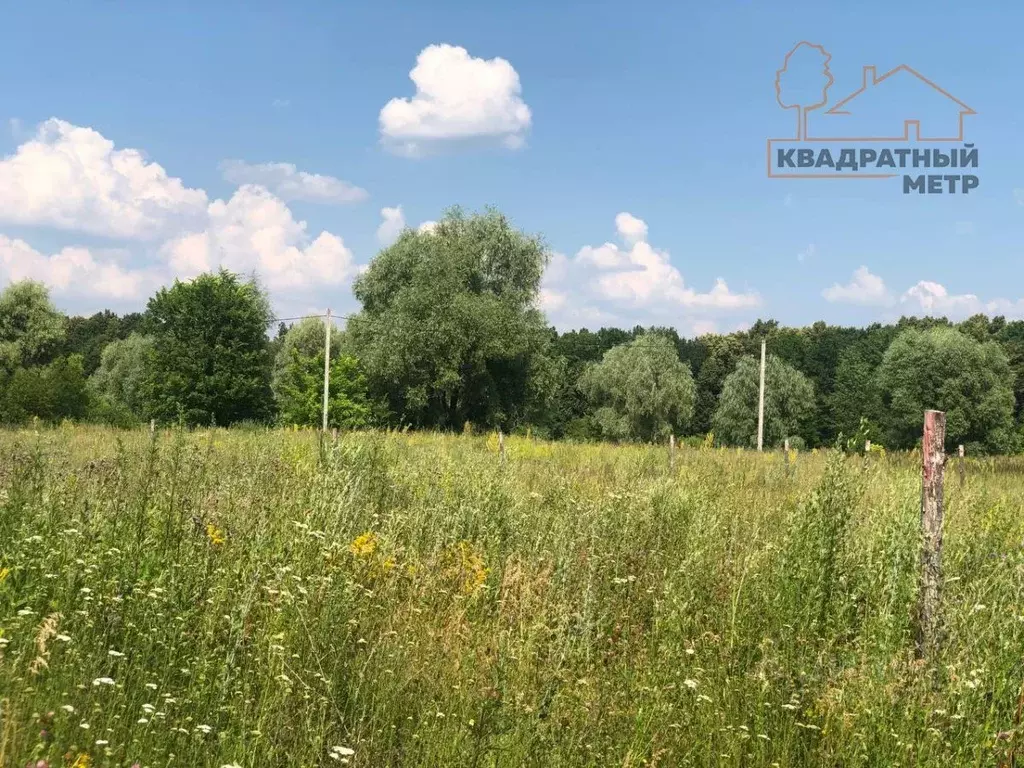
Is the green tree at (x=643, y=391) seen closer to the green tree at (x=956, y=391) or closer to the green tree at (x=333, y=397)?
the green tree at (x=956, y=391)

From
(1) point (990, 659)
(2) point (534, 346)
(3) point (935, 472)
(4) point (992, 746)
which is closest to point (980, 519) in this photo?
(3) point (935, 472)

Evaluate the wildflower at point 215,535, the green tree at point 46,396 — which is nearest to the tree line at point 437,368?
the green tree at point 46,396

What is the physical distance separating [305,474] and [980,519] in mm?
7298

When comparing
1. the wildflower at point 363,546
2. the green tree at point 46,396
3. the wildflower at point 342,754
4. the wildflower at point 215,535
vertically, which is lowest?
the wildflower at point 342,754

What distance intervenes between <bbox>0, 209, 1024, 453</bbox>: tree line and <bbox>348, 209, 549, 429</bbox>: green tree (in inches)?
3.2

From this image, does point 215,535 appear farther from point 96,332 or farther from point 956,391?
point 96,332

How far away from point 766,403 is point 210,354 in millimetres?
48353

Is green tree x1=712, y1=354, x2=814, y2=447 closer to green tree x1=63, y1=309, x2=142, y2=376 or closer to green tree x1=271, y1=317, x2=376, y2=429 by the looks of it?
green tree x1=271, y1=317, x2=376, y2=429

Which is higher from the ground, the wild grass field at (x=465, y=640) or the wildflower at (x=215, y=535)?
the wildflower at (x=215, y=535)

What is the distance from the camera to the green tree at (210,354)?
41.4m

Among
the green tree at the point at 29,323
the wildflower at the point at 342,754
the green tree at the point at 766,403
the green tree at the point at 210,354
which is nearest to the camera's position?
the wildflower at the point at 342,754

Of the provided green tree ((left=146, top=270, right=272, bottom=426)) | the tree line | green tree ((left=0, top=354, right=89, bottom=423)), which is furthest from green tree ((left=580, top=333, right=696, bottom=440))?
green tree ((left=0, top=354, right=89, bottom=423))

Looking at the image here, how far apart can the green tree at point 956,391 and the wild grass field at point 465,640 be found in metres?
58.1

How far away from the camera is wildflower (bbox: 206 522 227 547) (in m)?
4.94
